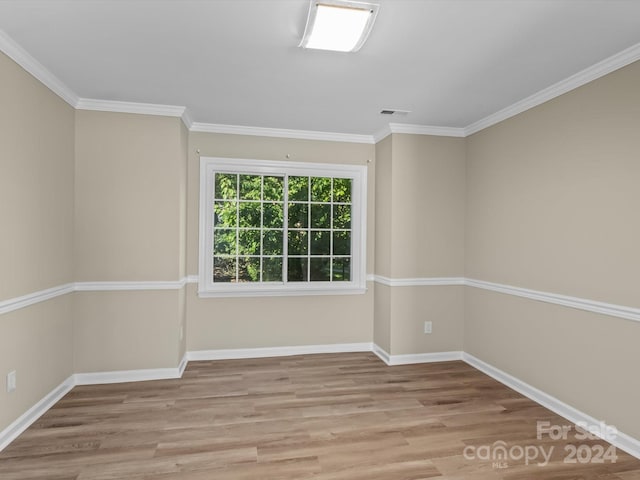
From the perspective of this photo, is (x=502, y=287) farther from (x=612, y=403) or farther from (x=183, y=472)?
(x=183, y=472)

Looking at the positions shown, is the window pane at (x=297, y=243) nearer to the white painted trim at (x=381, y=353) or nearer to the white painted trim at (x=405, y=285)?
the white painted trim at (x=405, y=285)

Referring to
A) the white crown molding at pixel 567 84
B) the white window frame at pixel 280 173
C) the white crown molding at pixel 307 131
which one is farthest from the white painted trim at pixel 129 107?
the white crown molding at pixel 567 84

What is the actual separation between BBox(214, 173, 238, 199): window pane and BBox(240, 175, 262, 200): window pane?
3.1 inches

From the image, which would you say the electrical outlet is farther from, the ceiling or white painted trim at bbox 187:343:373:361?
the ceiling

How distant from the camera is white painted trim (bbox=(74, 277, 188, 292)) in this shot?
3529 millimetres

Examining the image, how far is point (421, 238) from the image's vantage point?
427cm

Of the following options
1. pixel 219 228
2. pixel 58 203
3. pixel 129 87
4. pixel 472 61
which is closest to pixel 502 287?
pixel 472 61

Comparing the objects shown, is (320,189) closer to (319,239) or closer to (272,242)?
(319,239)

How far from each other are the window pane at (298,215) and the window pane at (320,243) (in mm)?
170

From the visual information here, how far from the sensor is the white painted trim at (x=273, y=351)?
13.8 ft

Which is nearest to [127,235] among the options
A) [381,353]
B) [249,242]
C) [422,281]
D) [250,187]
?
[249,242]

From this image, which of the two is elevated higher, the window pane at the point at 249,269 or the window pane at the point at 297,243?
the window pane at the point at 297,243

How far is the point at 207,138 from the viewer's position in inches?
166

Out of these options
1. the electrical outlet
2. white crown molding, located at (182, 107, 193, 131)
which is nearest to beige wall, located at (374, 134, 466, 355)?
white crown molding, located at (182, 107, 193, 131)
